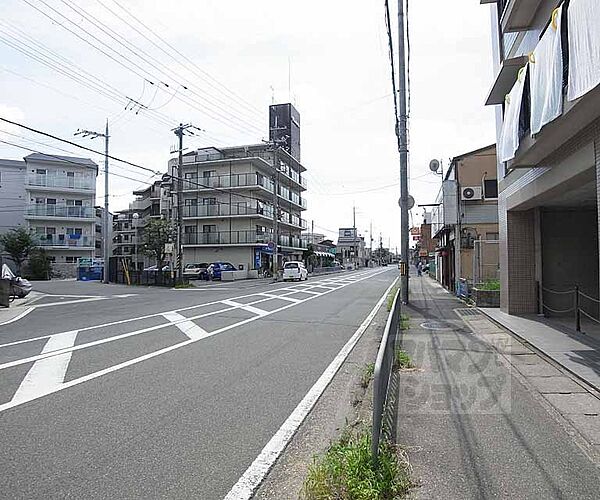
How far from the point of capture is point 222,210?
4934cm

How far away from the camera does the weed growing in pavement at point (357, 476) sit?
11.4 ft

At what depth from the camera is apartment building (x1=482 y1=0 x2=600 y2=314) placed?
7098 millimetres

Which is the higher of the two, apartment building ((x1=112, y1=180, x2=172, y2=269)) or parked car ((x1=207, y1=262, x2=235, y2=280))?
apartment building ((x1=112, y1=180, x2=172, y2=269))

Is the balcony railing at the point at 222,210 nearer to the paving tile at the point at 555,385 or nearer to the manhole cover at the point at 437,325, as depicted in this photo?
the manhole cover at the point at 437,325

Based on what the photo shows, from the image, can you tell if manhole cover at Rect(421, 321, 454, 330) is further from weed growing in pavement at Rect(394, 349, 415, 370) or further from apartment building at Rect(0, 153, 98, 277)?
apartment building at Rect(0, 153, 98, 277)

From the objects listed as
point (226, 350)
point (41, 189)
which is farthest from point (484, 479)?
point (41, 189)

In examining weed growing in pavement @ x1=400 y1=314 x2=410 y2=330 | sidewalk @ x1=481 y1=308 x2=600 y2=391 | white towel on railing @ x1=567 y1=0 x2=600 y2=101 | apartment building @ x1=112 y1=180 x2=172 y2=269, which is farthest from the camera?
apartment building @ x1=112 y1=180 x2=172 y2=269

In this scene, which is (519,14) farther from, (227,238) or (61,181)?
(61,181)

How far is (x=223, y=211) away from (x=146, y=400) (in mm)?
43990

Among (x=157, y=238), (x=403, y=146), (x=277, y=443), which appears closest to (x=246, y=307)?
(x=403, y=146)

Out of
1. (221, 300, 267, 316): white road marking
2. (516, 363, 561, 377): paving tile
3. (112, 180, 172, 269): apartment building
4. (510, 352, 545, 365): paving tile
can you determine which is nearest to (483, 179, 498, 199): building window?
(221, 300, 267, 316): white road marking

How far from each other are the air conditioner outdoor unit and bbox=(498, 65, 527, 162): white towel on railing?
1231 centimetres

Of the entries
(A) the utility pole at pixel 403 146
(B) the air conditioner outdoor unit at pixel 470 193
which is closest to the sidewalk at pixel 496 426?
(A) the utility pole at pixel 403 146

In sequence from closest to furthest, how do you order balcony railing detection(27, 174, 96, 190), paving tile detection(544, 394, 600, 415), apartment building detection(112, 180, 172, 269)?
paving tile detection(544, 394, 600, 415) → balcony railing detection(27, 174, 96, 190) → apartment building detection(112, 180, 172, 269)
